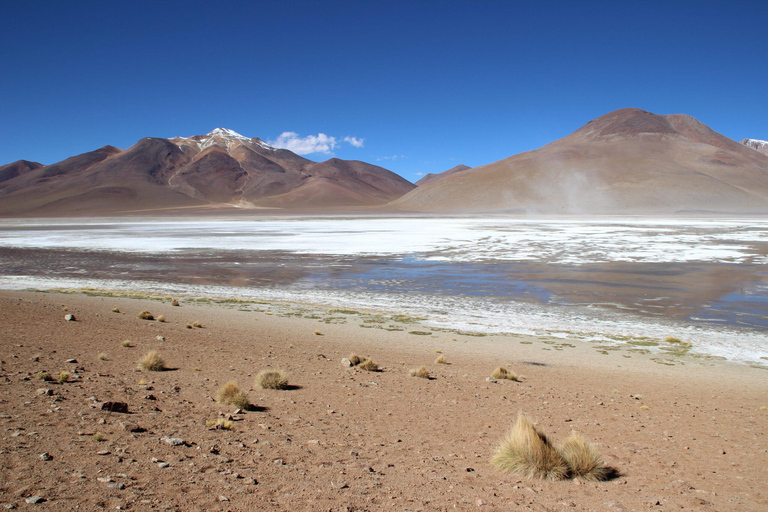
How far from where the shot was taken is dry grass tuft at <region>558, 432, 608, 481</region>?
461 cm

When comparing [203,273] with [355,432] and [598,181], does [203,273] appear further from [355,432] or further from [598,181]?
[598,181]

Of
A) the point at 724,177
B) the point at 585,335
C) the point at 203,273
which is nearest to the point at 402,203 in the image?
the point at 724,177

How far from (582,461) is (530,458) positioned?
428 mm

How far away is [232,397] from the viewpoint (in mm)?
6004

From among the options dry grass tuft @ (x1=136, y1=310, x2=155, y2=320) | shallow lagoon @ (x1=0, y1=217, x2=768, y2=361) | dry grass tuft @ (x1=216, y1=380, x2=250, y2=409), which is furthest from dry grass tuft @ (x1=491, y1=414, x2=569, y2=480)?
dry grass tuft @ (x1=136, y1=310, x2=155, y2=320)

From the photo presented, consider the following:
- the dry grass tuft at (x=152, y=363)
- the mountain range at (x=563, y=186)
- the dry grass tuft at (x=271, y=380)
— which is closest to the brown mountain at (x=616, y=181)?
the mountain range at (x=563, y=186)

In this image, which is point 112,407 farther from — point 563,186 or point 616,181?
point 616,181

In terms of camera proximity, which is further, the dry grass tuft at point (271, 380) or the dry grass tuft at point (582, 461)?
the dry grass tuft at point (271, 380)

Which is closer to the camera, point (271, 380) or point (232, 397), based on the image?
point (232, 397)

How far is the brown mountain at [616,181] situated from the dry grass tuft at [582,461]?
343 ft

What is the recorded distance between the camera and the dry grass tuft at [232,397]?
5.95 meters

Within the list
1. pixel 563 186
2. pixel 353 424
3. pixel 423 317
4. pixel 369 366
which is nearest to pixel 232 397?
pixel 353 424

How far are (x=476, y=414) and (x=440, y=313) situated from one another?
7.08m

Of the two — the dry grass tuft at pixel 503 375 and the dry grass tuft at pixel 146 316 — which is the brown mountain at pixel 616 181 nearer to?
the dry grass tuft at pixel 146 316
